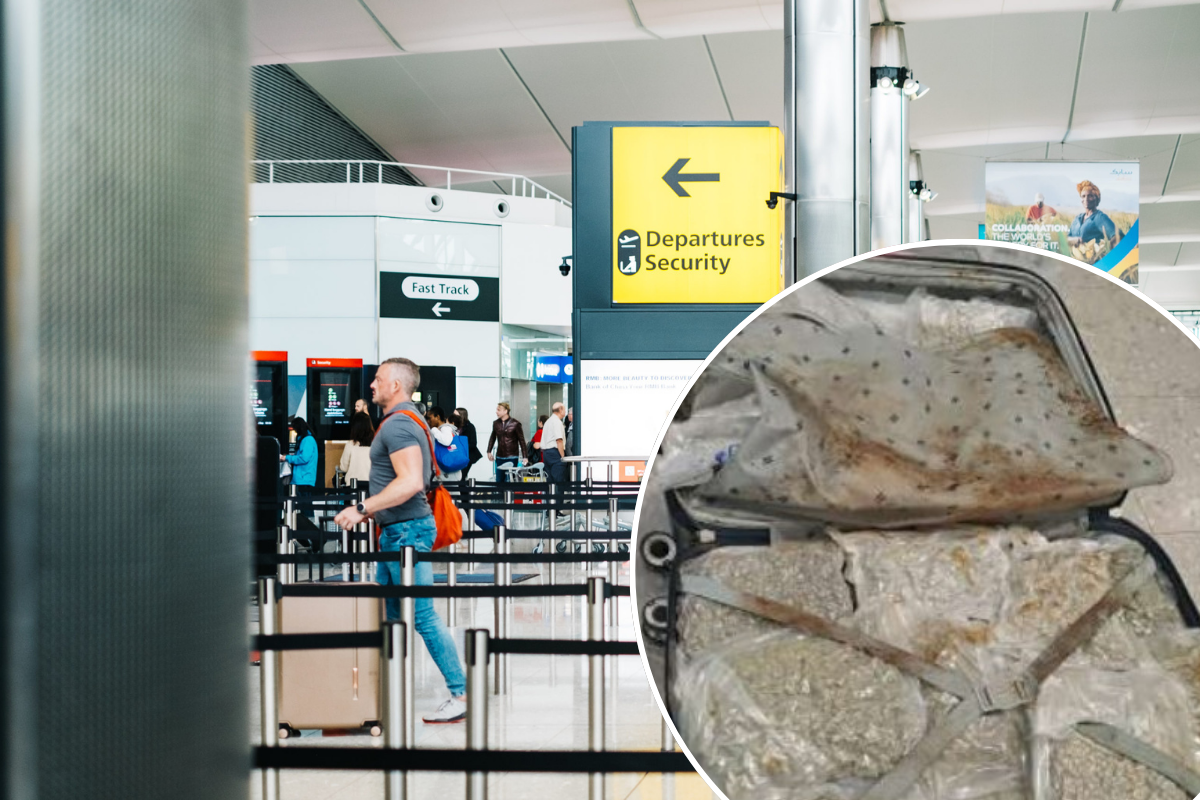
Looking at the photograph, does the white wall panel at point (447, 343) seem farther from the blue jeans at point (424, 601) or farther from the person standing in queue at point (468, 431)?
the blue jeans at point (424, 601)

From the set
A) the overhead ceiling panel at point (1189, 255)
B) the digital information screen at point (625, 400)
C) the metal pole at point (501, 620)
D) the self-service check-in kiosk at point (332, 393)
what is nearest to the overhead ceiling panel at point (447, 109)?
the self-service check-in kiosk at point (332, 393)

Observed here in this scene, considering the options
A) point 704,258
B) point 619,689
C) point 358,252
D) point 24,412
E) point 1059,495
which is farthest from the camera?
point 358,252

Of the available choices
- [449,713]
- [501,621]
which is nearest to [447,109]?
[501,621]

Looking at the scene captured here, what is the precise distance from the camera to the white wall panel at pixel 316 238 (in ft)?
65.9

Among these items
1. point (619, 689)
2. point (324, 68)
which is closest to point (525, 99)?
point (324, 68)

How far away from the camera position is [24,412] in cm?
80

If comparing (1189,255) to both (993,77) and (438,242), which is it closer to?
(993,77)

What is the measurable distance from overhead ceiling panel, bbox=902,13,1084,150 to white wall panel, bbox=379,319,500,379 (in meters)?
8.10

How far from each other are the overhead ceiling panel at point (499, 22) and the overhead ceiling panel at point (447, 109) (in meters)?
7.01

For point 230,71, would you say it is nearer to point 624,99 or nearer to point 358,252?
point 358,252

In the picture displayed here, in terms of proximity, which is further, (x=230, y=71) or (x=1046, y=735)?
(x=1046, y=735)

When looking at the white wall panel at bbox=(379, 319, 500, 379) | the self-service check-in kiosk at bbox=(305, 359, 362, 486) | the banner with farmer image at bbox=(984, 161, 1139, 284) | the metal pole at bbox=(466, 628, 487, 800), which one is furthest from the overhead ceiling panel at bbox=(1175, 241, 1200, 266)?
the metal pole at bbox=(466, 628, 487, 800)

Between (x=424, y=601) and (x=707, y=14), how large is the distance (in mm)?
8621

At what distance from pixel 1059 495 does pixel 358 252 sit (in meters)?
19.7
